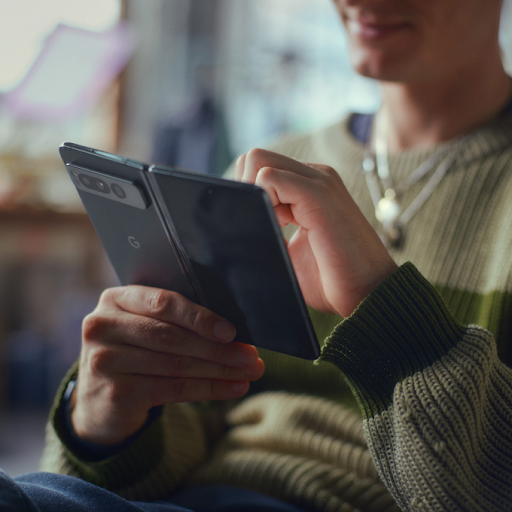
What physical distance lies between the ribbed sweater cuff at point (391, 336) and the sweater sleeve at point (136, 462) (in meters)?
0.27

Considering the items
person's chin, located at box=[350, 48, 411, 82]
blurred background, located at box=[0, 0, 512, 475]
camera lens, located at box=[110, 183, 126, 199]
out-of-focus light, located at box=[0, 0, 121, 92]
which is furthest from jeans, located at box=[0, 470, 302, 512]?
out-of-focus light, located at box=[0, 0, 121, 92]

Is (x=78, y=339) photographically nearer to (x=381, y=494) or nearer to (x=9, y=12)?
(x=9, y=12)

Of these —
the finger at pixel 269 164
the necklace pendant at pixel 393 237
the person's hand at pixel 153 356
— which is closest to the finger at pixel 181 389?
the person's hand at pixel 153 356

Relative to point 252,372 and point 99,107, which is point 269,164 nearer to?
point 252,372

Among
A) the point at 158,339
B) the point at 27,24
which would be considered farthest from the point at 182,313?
the point at 27,24

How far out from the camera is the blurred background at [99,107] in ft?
6.14

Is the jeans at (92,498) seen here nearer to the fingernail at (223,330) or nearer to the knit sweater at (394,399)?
the knit sweater at (394,399)

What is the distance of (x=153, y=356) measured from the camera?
0.49 meters

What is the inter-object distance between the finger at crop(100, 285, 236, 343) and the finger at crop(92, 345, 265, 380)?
0.12 feet

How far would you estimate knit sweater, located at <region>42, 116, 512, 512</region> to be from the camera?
0.43m

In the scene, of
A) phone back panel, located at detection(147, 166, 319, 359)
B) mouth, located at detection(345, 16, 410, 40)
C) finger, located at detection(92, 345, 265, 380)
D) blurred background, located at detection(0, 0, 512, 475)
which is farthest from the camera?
blurred background, located at detection(0, 0, 512, 475)

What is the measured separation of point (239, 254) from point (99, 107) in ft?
6.96

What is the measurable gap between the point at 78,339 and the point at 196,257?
5.36 feet

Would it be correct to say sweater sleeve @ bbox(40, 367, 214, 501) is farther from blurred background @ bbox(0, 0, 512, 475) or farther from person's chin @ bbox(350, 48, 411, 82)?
blurred background @ bbox(0, 0, 512, 475)
